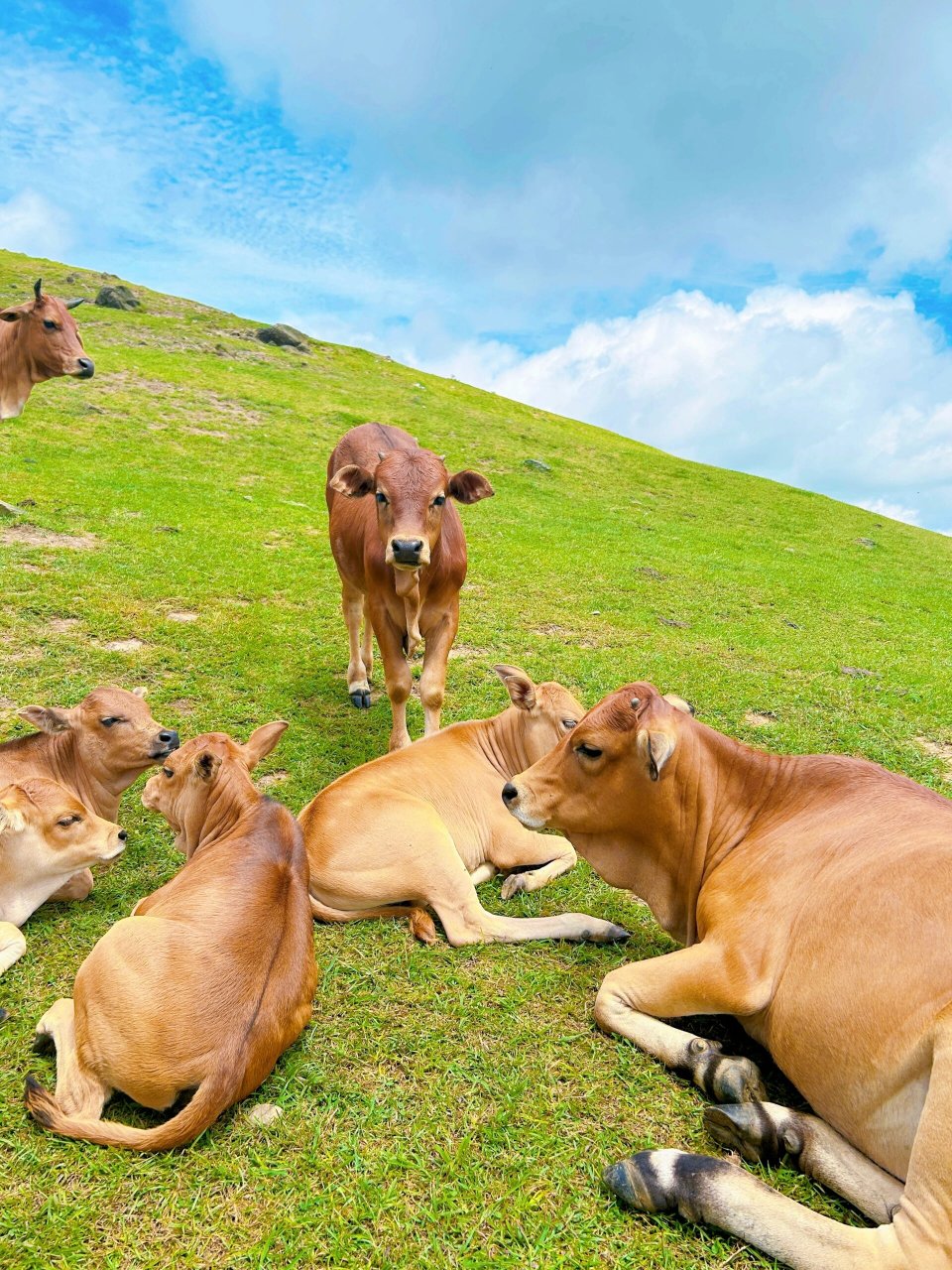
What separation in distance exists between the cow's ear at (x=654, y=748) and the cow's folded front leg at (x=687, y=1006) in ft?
2.69

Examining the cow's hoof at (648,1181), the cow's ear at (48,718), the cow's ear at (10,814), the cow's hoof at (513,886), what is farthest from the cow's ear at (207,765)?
the cow's hoof at (648,1181)

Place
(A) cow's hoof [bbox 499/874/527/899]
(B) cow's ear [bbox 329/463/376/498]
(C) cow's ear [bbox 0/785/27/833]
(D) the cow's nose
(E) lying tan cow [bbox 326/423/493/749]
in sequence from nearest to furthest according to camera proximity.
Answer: (C) cow's ear [bbox 0/785/27/833] < (A) cow's hoof [bbox 499/874/527/899] < (D) the cow's nose < (E) lying tan cow [bbox 326/423/493/749] < (B) cow's ear [bbox 329/463/376/498]

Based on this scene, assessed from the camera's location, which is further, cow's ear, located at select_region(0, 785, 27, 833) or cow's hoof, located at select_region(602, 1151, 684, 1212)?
cow's ear, located at select_region(0, 785, 27, 833)

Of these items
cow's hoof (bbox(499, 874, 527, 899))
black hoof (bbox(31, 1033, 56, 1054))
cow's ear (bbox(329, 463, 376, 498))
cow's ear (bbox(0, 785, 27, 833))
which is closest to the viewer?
black hoof (bbox(31, 1033, 56, 1054))

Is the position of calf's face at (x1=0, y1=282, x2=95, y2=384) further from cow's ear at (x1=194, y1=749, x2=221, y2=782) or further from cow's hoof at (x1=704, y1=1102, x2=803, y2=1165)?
cow's hoof at (x1=704, y1=1102, x2=803, y2=1165)

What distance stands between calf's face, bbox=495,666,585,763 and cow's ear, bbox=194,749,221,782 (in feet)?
7.08

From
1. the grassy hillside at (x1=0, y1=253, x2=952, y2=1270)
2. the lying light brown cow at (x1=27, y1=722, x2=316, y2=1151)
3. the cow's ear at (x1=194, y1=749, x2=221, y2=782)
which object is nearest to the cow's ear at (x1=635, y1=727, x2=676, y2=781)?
the grassy hillside at (x1=0, y1=253, x2=952, y2=1270)

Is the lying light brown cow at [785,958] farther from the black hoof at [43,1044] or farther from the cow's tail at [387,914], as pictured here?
the black hoof at [43,1044]

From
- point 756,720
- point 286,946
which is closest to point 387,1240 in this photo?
point 286,946

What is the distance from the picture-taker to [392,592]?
7383 millimetres

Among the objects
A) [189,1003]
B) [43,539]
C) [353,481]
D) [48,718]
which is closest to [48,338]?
[43,539]

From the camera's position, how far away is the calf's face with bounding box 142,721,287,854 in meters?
4.55

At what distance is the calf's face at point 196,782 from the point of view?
14.9ft

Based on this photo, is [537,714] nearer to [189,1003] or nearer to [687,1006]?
[687,1006]
